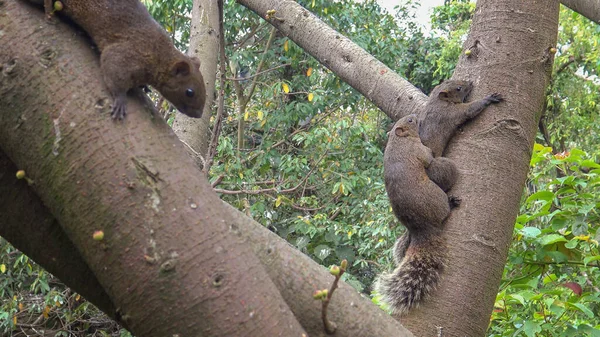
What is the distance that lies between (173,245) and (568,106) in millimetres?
11380

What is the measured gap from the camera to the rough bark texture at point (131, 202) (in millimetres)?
1280

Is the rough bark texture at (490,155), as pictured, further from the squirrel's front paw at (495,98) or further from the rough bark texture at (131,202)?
the rough bark texture at (131,202)

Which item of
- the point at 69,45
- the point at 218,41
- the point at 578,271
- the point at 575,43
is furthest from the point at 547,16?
the point at 575,43

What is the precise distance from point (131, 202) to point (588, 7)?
135 inches

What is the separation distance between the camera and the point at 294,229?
7.34 metres

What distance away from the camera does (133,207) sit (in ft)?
4.22

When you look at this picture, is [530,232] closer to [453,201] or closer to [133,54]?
[453,201]

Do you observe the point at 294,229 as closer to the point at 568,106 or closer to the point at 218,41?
the point at 218,41

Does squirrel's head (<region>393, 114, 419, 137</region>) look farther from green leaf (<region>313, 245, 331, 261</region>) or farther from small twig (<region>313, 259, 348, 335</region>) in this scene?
green leaf (<region>313, 245, 331, 261</region>)

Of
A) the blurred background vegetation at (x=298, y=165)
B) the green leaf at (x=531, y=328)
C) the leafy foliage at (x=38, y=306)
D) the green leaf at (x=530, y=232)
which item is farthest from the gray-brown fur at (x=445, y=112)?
the leafy foliage at (x=38, y=306)

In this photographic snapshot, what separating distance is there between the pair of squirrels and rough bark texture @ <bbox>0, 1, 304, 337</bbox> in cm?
113

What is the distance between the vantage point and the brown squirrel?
1612 mm

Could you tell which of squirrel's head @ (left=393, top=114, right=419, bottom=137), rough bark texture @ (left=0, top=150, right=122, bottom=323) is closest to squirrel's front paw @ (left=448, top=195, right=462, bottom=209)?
squirrel's head @ (left=393, top=114, right=419, bottom=137)

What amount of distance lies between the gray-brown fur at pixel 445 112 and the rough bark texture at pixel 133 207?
5.29 feet
